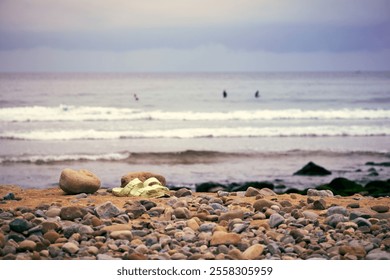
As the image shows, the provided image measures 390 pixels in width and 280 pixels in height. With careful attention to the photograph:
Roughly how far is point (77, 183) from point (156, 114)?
34.5ft

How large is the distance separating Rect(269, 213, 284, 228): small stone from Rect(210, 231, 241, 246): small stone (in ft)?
1.20

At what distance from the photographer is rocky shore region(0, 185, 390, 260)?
3.13m

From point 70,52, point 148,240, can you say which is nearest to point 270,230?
point 148,240

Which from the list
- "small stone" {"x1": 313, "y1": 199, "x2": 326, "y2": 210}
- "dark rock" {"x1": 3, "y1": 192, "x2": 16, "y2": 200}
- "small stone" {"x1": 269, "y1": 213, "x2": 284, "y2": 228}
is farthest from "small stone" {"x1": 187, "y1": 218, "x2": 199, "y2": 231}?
"dark rock" {"x1": 3, "y1": 192, "x2": 16, "y2": 200}

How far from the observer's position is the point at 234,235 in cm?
323

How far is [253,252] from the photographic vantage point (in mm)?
3102

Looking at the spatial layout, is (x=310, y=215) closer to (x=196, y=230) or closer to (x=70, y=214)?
(x=196, y=230)

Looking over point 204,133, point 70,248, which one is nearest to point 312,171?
point 204,133

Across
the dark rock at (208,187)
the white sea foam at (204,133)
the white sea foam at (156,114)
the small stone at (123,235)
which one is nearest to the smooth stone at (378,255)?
the small stone at (123,235)

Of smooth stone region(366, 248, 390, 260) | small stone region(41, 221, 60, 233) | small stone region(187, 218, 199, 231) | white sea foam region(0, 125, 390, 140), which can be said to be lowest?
smooth stone region(366, 248, 390, 260)

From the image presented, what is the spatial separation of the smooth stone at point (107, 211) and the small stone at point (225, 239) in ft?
2.44

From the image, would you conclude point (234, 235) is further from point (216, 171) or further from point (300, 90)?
point (300, 90)

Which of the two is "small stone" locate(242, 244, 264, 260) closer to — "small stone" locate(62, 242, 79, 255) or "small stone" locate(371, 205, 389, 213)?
"small stone" locate(62, 242, 79, 255)

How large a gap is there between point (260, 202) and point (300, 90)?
16707 mm
